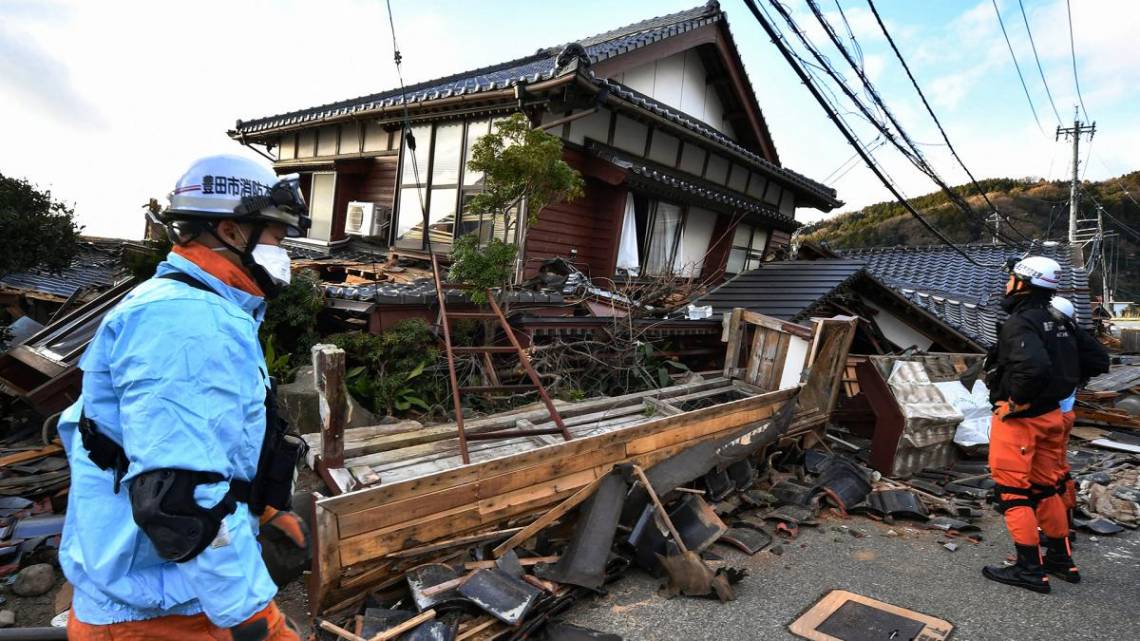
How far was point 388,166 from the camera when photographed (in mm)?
10664

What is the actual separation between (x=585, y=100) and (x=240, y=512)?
705 centimetres

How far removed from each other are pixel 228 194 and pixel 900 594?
15.8 feet

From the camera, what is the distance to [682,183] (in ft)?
30.6

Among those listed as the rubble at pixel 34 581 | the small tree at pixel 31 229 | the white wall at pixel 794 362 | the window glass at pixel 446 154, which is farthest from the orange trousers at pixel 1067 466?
the small tree at pixel 31 229

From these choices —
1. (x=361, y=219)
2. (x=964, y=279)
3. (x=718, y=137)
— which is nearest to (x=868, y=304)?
(x=718, y=137)

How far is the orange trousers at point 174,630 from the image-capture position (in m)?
1.56

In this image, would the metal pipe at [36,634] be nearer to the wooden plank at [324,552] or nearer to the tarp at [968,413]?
the wooden plank at [324,552]

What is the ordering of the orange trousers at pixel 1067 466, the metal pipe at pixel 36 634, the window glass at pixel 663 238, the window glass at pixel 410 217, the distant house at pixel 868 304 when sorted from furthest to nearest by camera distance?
the window glass at pixel 663 238, the window glass at pixel 410 217, the distant house at pixel 868 304, the orange trousers at pixel 1067 466, the metal pipe at pixel 36 634

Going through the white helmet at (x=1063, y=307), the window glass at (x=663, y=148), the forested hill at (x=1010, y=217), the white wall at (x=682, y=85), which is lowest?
the white helmet at (x=1063, y=307)

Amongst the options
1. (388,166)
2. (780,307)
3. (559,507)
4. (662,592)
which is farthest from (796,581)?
(388,166)

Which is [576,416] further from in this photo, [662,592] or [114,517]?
[114,517]

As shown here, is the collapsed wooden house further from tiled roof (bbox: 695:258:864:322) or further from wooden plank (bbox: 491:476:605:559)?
tiled roof (bbox: 695:258:864:322)

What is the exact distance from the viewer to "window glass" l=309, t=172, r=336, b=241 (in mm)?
11820

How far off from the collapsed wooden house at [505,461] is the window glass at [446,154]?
186 inches
